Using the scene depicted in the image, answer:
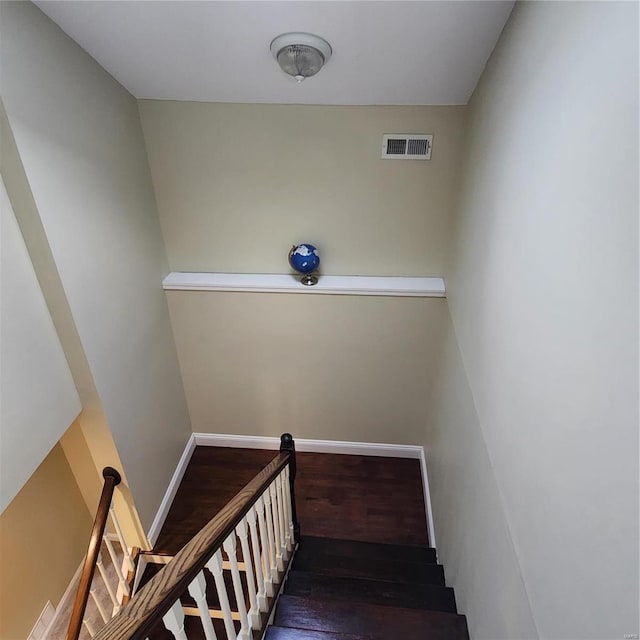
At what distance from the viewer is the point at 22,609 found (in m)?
2.24

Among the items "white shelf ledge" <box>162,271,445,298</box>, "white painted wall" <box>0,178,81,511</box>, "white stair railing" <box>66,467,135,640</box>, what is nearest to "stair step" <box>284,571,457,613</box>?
"white stair railing" <box>66,467,135,640</box>

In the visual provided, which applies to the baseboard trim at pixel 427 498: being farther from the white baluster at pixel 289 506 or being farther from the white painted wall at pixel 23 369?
the white painted wall at pixel 23 369

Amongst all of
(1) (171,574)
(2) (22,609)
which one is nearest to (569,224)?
(1) (171,574)

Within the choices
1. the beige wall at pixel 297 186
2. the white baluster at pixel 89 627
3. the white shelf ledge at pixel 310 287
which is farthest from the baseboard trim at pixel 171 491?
the beige wall at pixel 297 186

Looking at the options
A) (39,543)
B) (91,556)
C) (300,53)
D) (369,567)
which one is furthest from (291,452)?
(300,53)

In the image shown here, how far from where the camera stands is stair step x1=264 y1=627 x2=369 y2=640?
1.66 meters

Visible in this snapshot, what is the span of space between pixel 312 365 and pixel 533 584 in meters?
2.01

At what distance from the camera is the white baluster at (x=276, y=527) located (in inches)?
69.8

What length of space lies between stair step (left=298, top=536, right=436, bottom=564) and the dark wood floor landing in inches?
5.2

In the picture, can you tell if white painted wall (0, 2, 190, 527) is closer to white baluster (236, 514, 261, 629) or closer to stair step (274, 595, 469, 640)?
white baluster (236, 514, 261, 629)

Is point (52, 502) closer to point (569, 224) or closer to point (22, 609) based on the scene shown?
point (22, 609)

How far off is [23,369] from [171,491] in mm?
1731

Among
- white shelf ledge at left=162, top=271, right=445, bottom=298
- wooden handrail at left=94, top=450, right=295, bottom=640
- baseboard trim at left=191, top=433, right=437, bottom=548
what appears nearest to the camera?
wooden handrail at left=94, top=450, right=295, bottom=640

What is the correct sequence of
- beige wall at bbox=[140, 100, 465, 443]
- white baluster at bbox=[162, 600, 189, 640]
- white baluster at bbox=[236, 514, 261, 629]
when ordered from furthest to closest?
A: beige wall at bbox=[140, 100, 465, 443], white baluster at bbox=[236, 514, 261, 629], white baluster at bbox=[162, 600, 189, 640]
